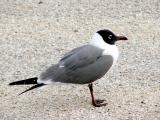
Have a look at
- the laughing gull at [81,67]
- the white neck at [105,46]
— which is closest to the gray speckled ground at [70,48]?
the laughing gull at [81,67]

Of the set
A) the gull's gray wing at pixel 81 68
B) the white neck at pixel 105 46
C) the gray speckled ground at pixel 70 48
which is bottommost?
the gray speckled ground at pixel 70 48

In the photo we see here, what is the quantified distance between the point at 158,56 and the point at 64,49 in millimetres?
1196

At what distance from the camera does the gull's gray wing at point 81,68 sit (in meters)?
5.09

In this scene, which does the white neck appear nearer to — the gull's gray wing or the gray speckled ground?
the gull's gray wing

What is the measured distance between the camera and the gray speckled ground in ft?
17.2

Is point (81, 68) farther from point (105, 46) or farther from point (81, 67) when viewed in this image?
point (105, 46)

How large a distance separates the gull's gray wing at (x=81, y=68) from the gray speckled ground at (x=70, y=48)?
1.09ft

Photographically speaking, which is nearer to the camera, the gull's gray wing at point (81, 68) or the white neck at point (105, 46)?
the gull's gray wing at point (81, 68)

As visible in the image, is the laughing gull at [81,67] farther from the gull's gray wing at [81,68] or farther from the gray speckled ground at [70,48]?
the gray speckled ground at [70,48]

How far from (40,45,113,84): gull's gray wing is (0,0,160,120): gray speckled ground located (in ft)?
1.09

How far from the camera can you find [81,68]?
201 inches

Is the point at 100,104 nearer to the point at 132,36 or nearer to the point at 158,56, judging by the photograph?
the point at 158,56

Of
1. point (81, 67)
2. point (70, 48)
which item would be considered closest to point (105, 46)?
point (81, 67)

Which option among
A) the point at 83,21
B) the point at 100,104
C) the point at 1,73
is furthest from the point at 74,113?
the point at 83,21
